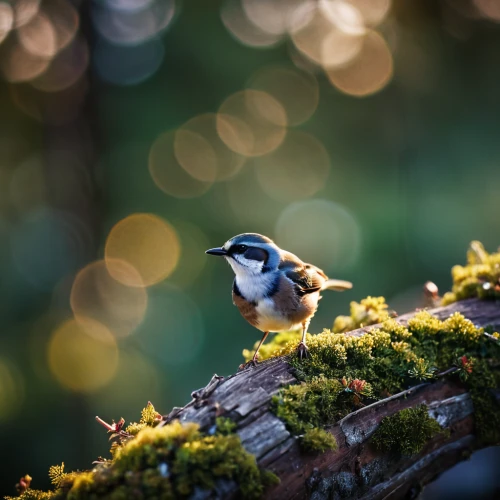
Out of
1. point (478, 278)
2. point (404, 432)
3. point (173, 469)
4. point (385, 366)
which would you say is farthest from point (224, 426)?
point (478, 278)

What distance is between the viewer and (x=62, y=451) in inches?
335

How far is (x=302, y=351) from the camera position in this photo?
10.5 ft

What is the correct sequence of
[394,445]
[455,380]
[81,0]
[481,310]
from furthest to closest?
[81,0]
[481,310]
[455,380]
[394,445]

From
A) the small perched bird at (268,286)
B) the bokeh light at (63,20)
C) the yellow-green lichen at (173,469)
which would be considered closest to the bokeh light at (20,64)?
the bokeh light at (63,20)

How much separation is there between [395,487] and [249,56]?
10013mm

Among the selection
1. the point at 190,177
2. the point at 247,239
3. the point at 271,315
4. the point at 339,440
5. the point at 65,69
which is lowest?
the point at 339,440

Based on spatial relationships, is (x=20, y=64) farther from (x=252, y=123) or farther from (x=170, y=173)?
(x=252, y=123)

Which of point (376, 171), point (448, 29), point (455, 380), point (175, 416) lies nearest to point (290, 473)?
point (175, 416)

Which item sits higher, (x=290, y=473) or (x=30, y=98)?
(x=30, y=98)

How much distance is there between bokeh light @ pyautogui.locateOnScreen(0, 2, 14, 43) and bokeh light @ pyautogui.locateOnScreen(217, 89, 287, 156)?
16.5ft

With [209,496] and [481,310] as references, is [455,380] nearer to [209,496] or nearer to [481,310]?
[481,310]

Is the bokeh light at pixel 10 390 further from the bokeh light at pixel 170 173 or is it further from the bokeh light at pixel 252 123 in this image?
the bokeh light at pixel 252 123

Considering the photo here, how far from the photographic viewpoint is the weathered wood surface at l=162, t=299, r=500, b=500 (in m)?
2.43

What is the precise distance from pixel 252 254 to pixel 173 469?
2.01 m
